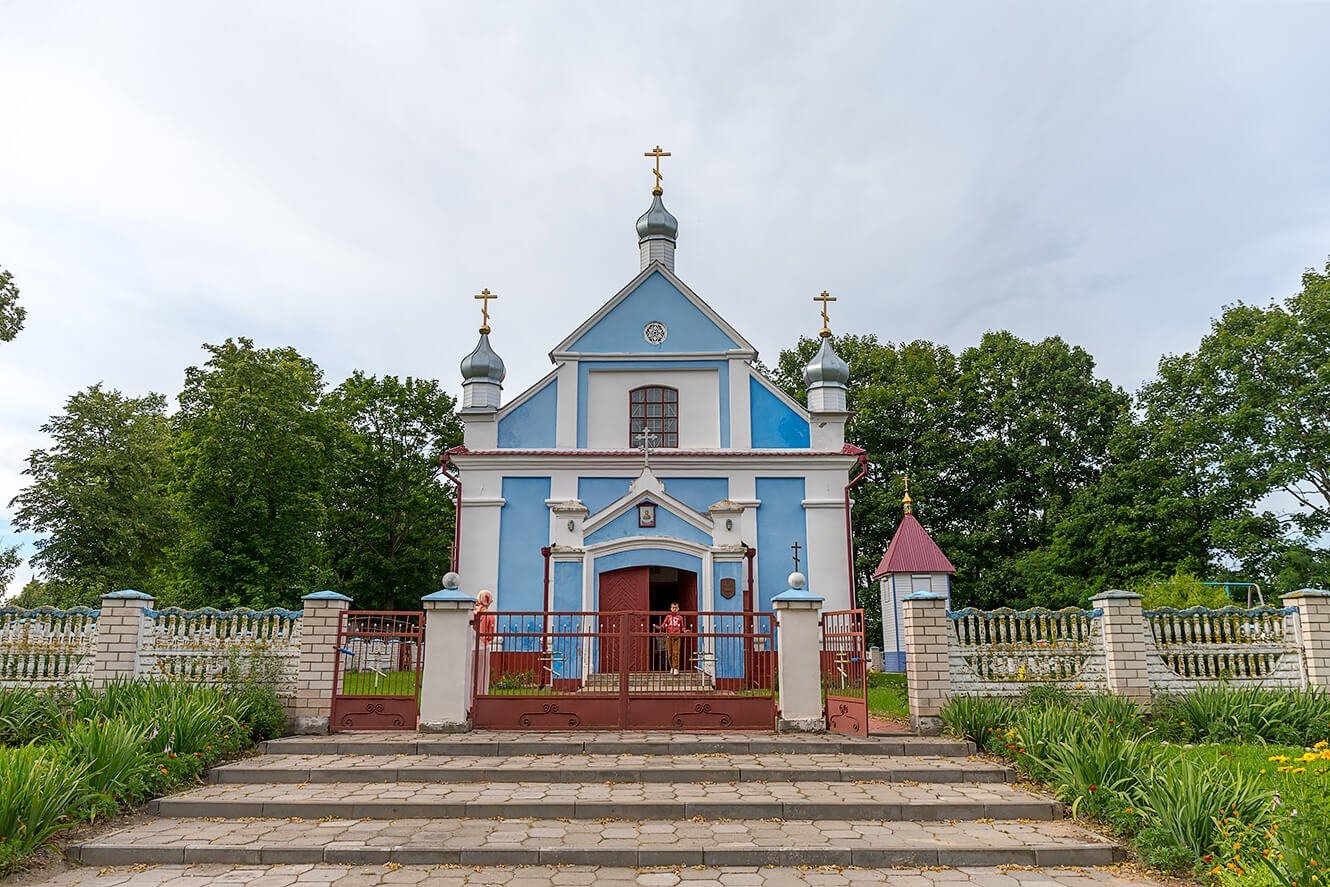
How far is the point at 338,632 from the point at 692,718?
181 inches

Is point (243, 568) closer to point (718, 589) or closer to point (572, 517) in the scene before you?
point (572, 517)

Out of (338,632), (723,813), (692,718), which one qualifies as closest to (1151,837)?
(723,813)

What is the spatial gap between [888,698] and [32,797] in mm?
12072

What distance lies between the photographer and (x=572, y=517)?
1716 centimetres

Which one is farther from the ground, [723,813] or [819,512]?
[819,512]

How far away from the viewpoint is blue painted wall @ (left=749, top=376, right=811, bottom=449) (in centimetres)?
1883

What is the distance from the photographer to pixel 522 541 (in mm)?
18047

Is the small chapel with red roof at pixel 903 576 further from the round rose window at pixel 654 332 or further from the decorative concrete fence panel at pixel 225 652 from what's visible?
the decorative concrete fence panel at pixel 225 652

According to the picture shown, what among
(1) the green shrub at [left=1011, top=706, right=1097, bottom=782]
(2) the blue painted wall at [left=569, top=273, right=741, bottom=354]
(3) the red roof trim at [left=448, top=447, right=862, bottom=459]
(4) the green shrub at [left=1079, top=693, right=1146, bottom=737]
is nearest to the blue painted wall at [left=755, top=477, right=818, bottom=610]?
(3) the red roof trim at [left=448, top=447, right=862, bottom=459]

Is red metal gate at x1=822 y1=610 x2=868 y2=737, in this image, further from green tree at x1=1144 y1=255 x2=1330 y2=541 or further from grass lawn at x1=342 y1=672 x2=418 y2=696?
green tree at x1=1144 y1=255 x2=1330 y2=541

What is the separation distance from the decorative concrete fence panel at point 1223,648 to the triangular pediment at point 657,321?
33.5ft

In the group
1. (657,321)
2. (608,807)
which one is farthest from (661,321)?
(608,807)

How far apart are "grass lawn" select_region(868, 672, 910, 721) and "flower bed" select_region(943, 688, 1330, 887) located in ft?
7.82

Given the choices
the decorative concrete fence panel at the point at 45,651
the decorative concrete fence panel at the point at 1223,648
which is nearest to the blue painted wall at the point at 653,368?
the decorative concrete fence panel at the point at 1223,648
